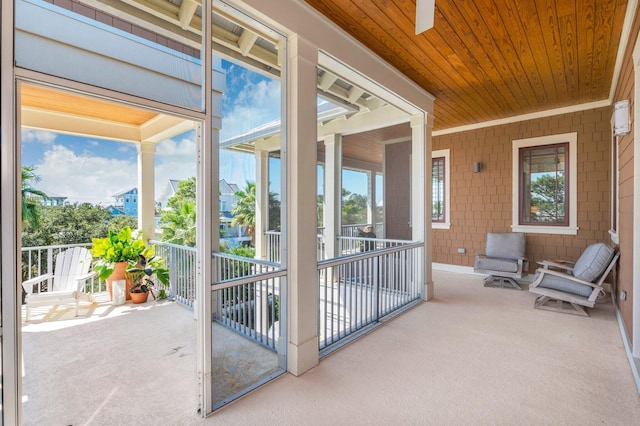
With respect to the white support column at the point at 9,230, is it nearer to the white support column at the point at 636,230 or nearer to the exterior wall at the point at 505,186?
the white support column at the point at 636,230

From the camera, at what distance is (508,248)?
209 inches

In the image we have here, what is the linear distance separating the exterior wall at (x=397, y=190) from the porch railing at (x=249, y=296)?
117 inches

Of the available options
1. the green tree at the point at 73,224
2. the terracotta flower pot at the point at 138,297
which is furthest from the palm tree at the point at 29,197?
the terracotta flower pot at the point at 138,297

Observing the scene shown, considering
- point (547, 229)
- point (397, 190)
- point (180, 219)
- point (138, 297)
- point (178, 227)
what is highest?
point (397, 190)

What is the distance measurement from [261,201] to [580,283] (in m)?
3.98

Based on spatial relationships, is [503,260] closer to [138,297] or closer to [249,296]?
[249,296]

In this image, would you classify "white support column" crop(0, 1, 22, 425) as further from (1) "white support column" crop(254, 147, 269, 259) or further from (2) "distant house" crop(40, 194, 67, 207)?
(1) "white support column" crop(254, 147, 269, 259)

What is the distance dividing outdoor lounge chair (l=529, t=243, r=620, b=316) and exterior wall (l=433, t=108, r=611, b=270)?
1173mm

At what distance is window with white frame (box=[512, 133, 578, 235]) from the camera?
4.96 m

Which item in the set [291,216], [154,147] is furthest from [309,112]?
[154,147]

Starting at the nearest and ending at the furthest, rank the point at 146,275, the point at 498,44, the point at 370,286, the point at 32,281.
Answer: the point at 32,281 < the point at 498,44 < the point at 370,286 < the point at 146,275

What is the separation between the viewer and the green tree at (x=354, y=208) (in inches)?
201

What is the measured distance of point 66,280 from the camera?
3.38m

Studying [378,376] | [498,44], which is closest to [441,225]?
[498,44]
